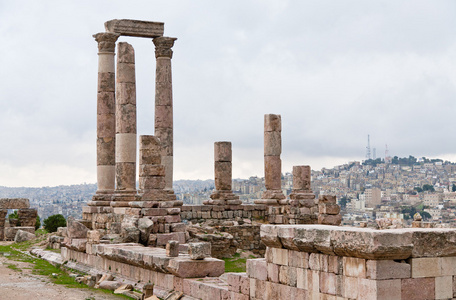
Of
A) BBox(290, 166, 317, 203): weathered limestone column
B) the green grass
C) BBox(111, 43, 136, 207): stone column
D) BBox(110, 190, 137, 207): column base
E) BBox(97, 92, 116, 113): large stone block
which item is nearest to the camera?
the green grass

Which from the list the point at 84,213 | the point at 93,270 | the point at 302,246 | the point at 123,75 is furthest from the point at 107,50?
the point at 302,246

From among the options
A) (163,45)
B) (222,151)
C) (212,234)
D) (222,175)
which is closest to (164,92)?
(163,45)

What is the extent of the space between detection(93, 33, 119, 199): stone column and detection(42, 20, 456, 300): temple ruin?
0.04 metres

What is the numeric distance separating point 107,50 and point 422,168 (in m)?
127

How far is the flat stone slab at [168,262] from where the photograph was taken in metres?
17.2

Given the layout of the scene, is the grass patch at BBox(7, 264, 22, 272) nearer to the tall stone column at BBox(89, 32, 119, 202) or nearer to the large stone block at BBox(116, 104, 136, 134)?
the tall stone column at BBox(89, 32, 119, 202)

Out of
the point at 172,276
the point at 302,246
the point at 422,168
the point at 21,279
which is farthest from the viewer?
the point at 422,168

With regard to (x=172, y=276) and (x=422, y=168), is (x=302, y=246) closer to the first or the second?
(x=172, y=276)

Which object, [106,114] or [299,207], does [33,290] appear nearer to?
[106,114]

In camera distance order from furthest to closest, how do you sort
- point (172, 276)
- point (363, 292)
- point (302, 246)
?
point (172, 276) → point (302, 246) → point (363, 292)

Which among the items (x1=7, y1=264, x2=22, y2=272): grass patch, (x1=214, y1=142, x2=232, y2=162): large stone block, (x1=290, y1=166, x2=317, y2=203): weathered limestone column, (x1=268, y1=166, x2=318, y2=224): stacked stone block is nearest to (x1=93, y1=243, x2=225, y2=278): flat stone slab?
(x1=7, y1=264, x2=22, y2=272): grass patch

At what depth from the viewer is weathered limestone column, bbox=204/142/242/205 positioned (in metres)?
35.2

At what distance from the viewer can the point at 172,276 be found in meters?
17.5

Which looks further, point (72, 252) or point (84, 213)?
point (84, 213)
